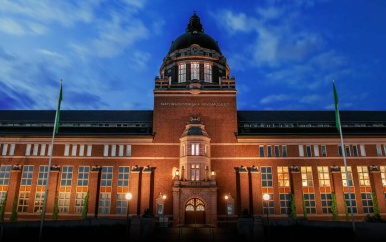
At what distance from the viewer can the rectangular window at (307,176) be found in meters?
54.8

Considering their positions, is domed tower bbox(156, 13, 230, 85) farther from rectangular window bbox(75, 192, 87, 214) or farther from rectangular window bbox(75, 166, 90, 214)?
rectangular window bbox(75, 192, 87, 214)

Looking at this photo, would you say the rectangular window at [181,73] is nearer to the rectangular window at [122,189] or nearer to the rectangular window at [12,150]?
the rectangular window at [122,189]

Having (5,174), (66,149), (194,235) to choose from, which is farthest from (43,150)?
(194,235)

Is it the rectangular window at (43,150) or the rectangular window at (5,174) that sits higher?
the rectangular window at (43,150)

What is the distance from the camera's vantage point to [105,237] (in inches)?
1373

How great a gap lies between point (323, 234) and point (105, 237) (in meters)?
22.0

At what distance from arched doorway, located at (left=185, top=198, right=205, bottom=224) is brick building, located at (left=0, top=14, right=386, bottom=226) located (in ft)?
0.49

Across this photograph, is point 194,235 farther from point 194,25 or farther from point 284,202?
point 194,25

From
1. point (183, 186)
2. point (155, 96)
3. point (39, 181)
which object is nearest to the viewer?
point (183, 186)

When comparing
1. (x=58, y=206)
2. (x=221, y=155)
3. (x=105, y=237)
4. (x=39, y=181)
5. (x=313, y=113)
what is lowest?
(x=105, y=237)

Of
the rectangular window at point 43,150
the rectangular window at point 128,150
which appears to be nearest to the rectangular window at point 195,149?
the rectangular window at point 128,150

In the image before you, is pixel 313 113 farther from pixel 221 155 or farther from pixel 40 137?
pixel 40 137

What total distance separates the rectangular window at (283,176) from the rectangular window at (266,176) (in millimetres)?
1421

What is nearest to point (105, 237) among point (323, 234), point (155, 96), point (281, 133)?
point (323, 234)
